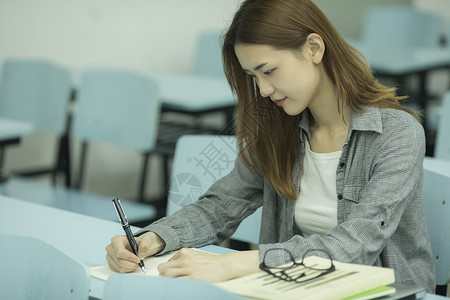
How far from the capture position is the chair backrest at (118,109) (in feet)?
9.36

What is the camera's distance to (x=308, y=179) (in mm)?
1587

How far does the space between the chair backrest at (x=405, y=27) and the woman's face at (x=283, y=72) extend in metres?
3.67

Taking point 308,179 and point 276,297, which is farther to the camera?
point 308,179

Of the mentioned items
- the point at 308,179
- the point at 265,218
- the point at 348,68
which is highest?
the point at 348,68

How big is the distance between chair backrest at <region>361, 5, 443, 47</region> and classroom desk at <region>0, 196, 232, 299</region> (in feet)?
12.3

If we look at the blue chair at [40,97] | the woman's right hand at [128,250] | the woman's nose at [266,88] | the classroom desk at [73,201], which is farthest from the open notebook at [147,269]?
the blue chair at [40,97]

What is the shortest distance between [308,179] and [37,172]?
209cm

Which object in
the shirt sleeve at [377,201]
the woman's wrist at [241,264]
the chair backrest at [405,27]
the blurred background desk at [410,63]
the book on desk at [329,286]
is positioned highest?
the chair backrest at [405,27]

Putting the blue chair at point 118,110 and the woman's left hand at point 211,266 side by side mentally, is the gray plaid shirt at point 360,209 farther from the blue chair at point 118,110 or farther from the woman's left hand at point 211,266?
the blue chair at point 118,110

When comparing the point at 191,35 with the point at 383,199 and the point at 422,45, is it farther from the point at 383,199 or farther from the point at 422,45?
the point at 383,199

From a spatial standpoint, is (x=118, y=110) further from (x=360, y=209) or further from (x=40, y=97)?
(x=360, y=209)

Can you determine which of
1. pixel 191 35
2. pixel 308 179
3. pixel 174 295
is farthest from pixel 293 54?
pixel 191 35

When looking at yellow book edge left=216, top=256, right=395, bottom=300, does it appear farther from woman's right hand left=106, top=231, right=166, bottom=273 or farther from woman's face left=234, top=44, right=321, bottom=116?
woman's face left=234, top=44, right=321, bottom=116

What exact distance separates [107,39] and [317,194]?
2876 mm
